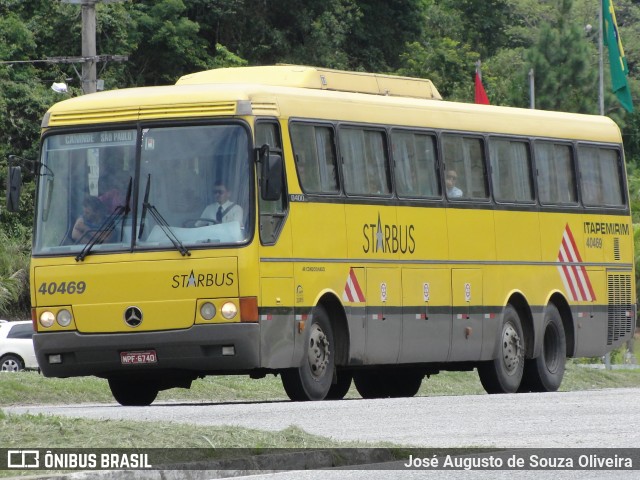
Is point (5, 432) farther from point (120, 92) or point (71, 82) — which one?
point (71, 82)

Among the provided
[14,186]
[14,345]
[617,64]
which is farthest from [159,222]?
[617,64]

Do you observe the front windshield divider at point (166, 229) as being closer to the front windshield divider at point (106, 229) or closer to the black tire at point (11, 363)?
the front windshield divider at point (106, 229)

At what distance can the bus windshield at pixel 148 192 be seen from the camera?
1795cm

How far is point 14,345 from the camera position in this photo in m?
40.9

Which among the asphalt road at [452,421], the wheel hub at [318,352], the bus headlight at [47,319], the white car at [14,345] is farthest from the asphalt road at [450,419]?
the white car at [14,345]

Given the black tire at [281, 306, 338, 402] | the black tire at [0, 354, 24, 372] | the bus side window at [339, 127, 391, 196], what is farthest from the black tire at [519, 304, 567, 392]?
the black tire at [0, 354, 24, 372]

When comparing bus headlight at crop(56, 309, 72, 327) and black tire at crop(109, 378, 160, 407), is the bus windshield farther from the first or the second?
black tire at crop(109, 378, 160, 407)

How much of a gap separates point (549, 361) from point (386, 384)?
7.22 ft

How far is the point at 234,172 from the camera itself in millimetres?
18031

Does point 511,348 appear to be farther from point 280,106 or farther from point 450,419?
point 450,419

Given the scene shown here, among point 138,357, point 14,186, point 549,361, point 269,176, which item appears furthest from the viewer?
point 549,361

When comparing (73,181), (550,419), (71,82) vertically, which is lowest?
(550,419)

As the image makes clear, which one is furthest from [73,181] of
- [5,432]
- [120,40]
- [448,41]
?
[448,41]

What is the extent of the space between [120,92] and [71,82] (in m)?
34.6
